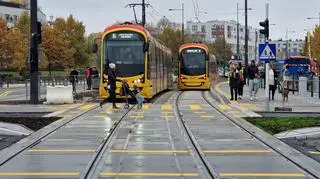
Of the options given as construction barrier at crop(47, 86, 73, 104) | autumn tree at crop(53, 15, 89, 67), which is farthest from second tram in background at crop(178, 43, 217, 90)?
autumn tree at crop(53, 15, 89, 67)

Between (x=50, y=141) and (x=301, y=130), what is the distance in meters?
6.78

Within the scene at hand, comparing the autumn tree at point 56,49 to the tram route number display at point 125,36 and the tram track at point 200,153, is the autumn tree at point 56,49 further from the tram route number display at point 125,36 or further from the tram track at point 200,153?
the tram track at point 200,153

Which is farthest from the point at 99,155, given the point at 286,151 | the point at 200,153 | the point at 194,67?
the point at 194,67

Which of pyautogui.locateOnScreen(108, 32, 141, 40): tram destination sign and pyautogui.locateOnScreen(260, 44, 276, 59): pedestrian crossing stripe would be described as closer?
pyautogui.locateOnScreen(260, 44, 276, 59): pedestrian crossing stripe

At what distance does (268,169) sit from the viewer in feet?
36.6

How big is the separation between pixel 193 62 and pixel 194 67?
1.43 ft

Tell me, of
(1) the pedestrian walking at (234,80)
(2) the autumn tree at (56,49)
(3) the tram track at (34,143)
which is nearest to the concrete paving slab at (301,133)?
(3) the tram track at (34,143)

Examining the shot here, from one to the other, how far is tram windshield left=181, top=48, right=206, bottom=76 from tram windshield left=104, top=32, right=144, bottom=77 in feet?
67.4

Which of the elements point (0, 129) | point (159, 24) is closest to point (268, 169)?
point (0, 129)

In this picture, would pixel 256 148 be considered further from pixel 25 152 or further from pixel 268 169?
pixel 25 152

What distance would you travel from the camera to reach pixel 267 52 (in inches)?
990

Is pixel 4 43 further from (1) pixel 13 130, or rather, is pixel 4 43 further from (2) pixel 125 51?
(1) pixel 13 130

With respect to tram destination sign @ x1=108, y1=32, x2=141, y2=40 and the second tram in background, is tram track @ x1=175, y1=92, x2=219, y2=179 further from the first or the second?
the second tram in background

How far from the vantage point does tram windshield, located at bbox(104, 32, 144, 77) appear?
31328mm
